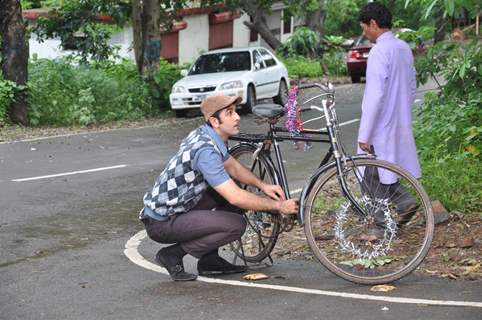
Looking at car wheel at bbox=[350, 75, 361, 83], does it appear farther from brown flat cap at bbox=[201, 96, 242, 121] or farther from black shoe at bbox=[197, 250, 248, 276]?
brown flat cap at bbox=[201, 96, 242, 121]

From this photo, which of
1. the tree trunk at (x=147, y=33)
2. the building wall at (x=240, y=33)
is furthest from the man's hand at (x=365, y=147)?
the building wall at (x=240, y=33)

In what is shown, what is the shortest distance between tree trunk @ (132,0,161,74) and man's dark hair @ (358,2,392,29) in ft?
55.5

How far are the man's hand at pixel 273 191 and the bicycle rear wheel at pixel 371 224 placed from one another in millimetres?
252

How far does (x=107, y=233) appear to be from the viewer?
9.32 metres

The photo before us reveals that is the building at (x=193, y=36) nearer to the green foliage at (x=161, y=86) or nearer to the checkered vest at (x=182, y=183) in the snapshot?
the green foliage at (x=161, y=86)

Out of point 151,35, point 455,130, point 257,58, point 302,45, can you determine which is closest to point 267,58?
point 257,58

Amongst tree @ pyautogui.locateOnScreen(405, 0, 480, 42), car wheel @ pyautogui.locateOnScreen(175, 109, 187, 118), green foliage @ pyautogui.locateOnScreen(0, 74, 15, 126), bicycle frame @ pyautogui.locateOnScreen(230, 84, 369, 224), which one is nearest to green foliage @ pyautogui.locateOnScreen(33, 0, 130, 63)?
car wheel @ pyautogui.locateOnScreen(175, 109, 187, 118)

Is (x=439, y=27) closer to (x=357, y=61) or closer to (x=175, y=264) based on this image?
(x=175, y=264)

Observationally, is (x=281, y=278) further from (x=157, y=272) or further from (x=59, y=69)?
(x=59, y=69)

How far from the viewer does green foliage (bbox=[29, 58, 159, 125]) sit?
68.8ft

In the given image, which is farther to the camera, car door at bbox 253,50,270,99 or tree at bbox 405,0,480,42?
car door at bbox 253,50,270,99

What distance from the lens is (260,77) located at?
23.9 meters

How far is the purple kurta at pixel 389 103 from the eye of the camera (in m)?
7.34

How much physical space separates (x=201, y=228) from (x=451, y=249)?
2021 millimetres
